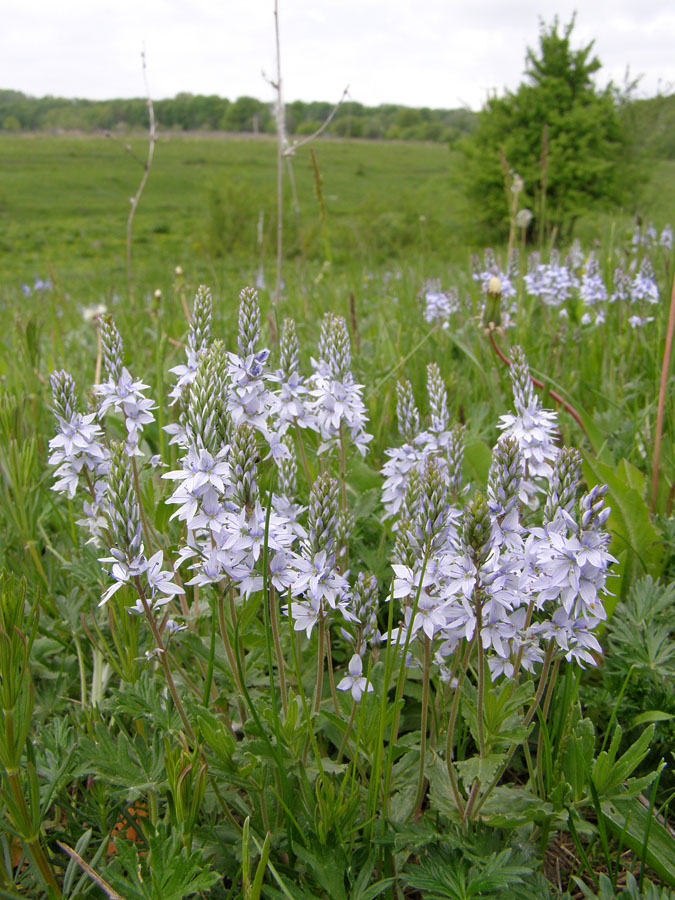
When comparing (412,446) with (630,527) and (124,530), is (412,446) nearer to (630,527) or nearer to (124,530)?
(630,527)

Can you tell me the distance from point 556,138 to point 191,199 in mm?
46367

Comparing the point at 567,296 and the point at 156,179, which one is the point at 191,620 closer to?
the point at 567,296

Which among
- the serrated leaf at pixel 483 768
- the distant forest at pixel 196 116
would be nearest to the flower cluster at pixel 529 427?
the serrated leaf at pixel 483 768

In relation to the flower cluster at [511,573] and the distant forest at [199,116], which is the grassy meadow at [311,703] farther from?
the distant forest at [199,116]

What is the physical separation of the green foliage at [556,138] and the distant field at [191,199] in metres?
Answer: 2.77

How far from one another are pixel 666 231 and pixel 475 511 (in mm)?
8201

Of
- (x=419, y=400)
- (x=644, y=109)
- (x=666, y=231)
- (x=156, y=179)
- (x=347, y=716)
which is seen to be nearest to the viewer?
(x=347, y=716)

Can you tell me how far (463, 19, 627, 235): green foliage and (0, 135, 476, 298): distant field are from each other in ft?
9.08

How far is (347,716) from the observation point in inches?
67.3

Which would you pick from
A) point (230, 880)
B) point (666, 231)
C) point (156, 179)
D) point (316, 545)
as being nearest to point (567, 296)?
point (666, 231)

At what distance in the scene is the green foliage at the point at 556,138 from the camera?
2938 centimetres

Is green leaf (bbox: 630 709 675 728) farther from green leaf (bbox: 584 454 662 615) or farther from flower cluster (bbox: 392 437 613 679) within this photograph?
green leaf (bbox: 584 454 662 615)

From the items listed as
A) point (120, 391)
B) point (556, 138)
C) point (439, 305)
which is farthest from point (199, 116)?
point (120, 391)

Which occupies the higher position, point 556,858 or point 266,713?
point 266,713
